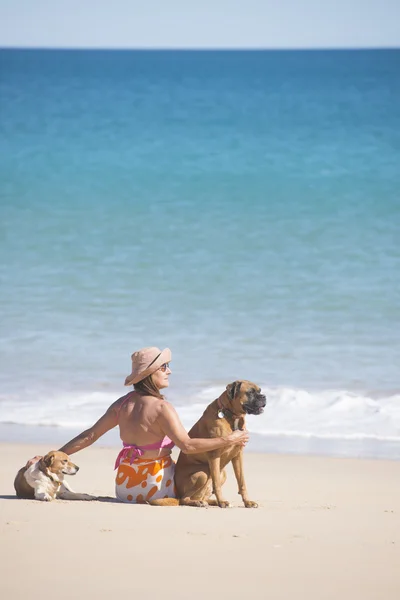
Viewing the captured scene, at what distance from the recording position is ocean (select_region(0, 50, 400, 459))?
11.0m

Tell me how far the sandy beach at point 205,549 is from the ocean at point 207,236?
3134 millimetres

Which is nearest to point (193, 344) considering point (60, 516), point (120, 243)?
point (120, 243)

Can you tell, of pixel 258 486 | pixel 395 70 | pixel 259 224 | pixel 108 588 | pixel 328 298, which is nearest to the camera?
pixel 108 588

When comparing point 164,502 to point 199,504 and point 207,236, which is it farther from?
point 207,236

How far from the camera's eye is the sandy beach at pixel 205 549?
168 inches

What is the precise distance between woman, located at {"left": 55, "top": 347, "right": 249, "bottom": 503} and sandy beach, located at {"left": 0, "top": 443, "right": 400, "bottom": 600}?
0.21 meters

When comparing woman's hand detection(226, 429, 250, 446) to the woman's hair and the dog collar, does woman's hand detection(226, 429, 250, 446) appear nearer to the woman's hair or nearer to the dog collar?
the dog collar

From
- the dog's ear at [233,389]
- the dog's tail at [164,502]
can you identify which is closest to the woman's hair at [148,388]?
the dog's ear at [233,389]

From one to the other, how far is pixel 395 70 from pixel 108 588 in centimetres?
1699

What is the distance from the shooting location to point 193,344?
40.4 feet

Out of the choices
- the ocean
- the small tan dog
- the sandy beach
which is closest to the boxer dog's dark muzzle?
the sandy beach

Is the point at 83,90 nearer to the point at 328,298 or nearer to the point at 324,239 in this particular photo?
the point at 324,239

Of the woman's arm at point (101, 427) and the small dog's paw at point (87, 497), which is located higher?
the woman's arm at point (101, 427)

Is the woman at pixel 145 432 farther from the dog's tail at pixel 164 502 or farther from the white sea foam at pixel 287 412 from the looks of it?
the white sea foam at pixel 287 412
